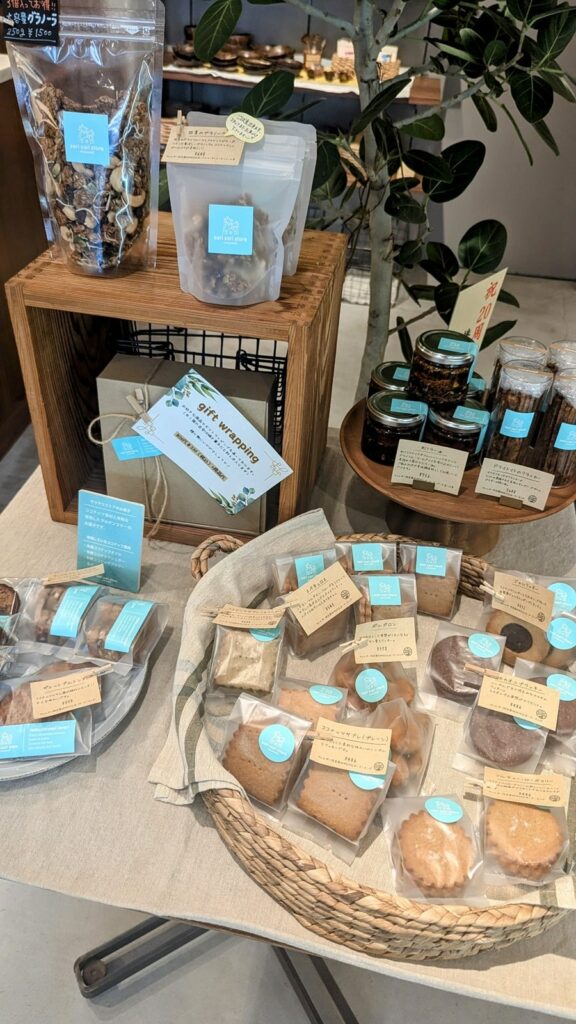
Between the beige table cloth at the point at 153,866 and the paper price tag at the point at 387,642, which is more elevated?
the paper price tag at the point at 387,642

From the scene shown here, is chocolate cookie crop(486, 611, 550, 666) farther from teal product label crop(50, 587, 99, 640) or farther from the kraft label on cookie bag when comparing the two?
teal product label crop(50, 587, 99, 640)

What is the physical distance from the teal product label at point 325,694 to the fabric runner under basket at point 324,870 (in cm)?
15

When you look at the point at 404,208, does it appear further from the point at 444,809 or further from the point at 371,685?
the point at 444,809

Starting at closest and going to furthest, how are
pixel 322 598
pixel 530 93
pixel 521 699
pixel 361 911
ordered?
pixel 361 911, pixel 521 699, pixel 322 598, pixel 530 93

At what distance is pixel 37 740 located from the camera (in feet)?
3.09

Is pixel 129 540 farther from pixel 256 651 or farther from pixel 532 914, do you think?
pixel 532 914

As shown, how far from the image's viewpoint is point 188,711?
97 centimetres

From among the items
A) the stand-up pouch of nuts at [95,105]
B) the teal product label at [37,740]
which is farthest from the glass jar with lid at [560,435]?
the teal product label at [37,740]

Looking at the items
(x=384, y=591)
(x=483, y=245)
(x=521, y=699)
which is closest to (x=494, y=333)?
(x=483, y=245)

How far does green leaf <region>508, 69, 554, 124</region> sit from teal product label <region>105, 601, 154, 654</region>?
1009 millimetres

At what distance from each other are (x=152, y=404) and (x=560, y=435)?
629 millimetres

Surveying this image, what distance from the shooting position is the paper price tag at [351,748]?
0.91 meters

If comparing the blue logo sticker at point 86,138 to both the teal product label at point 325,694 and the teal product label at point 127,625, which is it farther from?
the teal product label at point 325,694

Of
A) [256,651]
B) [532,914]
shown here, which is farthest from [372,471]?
[532,914]
